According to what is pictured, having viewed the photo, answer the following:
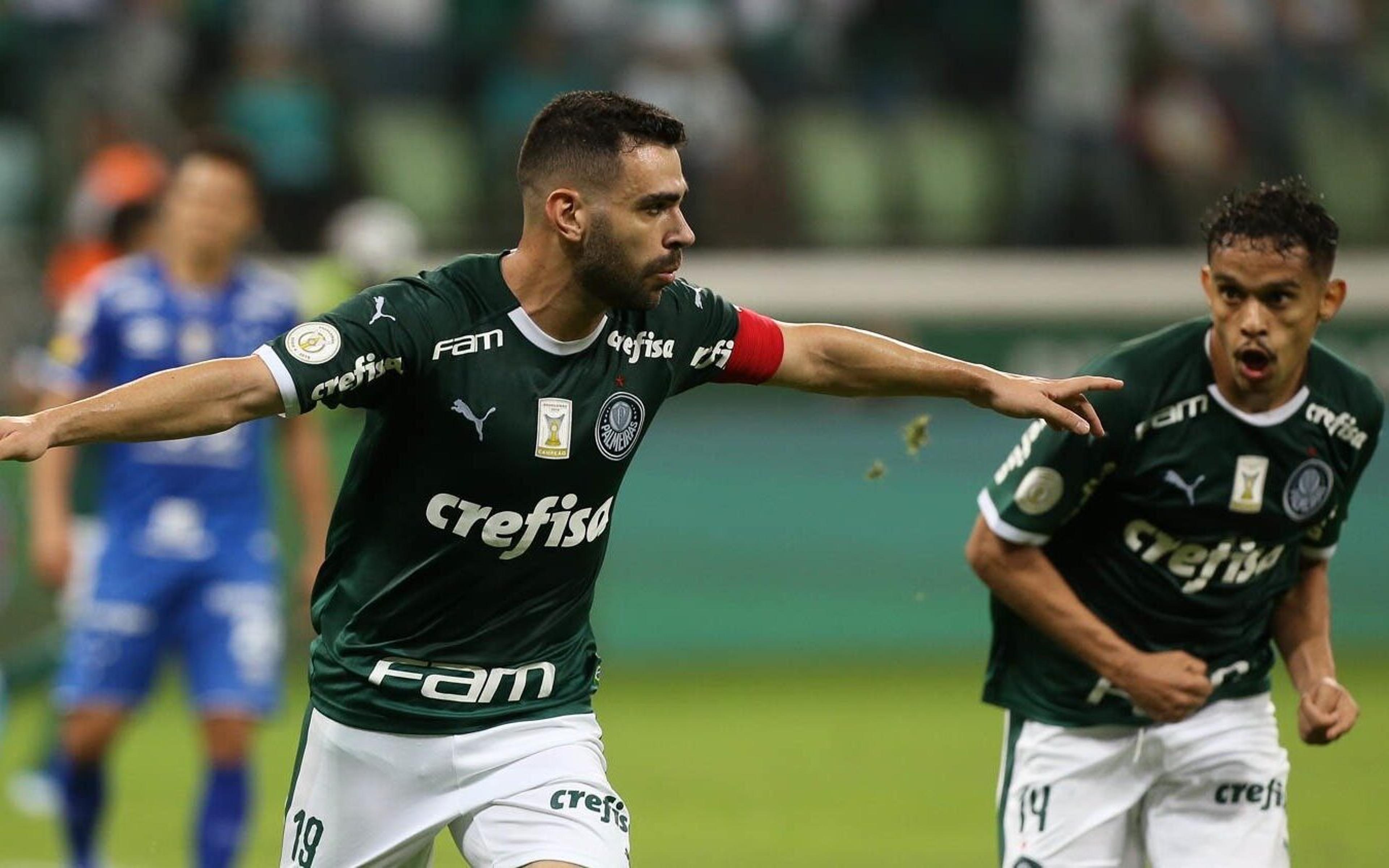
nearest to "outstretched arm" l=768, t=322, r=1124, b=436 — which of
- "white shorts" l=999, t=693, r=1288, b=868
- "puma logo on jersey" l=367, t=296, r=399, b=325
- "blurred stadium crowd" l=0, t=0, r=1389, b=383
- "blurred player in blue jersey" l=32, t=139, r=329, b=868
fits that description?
"white shorts" l=999, t=693, r=1288, b=868

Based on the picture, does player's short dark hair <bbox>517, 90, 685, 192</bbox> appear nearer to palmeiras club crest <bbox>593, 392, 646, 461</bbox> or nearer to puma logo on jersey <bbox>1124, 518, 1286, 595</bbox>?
palmeiras club crest <bbox>593, 392, 646, 461</bbox>

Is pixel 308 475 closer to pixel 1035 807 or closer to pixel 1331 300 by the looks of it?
pixel 1035 807

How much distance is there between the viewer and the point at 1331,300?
17.2ft

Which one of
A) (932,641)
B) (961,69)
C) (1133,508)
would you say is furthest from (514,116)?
(1133,508)

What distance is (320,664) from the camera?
4910 mm

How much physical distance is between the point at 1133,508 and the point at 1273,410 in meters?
0.41

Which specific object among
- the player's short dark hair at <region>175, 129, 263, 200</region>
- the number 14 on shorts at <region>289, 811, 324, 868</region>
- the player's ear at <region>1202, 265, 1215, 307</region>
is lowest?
the number 14 on shorts at <region>289, 811, 324, 868</region>

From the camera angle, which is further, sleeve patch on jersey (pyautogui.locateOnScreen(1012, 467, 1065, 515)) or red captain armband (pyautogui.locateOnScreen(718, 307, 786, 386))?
sleeve patch on jersey (pyautogui.locateOnScreen(1012, 467, 1065, 515))

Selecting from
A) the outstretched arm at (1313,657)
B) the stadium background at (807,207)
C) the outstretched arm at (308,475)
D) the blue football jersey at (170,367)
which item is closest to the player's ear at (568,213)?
the outstretched arm at (1313,657)

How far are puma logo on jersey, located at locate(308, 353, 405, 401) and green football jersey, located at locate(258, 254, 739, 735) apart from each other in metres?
0.02

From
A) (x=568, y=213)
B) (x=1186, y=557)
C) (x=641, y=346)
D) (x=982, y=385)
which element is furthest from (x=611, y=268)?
(x=1186, y=557)

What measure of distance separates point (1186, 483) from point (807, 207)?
410 inches

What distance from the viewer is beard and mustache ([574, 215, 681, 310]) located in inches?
183

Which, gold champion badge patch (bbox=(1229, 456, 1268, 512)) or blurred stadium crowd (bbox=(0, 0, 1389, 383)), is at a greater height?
blurred stadium crowd (bbox=(0, 0, 1389, 383))
